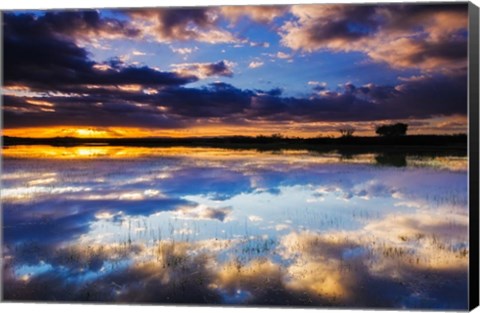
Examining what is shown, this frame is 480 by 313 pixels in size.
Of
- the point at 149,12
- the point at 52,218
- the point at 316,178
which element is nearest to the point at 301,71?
the point at 316,178

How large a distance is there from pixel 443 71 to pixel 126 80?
9.63 ft

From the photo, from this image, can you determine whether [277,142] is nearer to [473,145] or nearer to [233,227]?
[233,227]

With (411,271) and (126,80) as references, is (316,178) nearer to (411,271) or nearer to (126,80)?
(411,271)

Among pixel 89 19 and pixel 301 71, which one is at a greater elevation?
pixel 89 19

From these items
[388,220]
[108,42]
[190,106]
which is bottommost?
[388,220]

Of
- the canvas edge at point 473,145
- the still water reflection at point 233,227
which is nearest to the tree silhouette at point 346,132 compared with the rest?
the still water reflection at point 233,227

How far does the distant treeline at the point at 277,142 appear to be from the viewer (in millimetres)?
7227

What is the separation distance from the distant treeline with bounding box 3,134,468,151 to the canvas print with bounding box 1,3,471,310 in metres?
0.01

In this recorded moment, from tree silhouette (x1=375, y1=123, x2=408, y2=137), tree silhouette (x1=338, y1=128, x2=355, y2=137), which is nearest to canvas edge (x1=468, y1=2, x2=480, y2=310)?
tree silhouette (x1=375, y1=123, x2=408, y2=137)

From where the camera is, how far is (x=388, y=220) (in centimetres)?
725

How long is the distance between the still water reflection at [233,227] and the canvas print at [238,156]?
0.05 feet

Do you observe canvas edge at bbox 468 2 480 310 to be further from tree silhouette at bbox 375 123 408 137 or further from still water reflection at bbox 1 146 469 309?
tree silhouette at bbox 375 123 408 137

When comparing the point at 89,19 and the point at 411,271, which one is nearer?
the point at 411,271

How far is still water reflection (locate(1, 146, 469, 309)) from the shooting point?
7160mm
